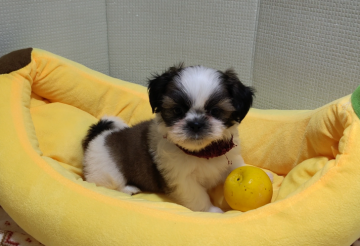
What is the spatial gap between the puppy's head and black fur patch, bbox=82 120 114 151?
28.5 inches

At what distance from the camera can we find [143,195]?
239cm

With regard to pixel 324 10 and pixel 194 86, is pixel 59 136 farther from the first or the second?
pixel 324 10

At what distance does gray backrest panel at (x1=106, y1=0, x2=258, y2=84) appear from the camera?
293 centimetres

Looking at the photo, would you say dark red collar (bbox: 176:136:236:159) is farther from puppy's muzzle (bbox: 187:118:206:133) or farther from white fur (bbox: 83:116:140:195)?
white fur (bbox: 83:116:140:195)

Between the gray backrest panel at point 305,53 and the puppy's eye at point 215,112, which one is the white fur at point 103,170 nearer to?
the puppy's eye at point 215,112

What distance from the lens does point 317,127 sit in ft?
7.03

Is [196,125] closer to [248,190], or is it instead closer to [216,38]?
[248,190]

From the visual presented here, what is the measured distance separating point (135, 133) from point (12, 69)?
1.04m

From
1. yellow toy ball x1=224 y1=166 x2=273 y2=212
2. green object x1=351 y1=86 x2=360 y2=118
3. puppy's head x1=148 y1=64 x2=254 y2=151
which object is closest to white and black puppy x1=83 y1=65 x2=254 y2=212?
puppy's head x1=148 y1=64 x2=254 y2=151

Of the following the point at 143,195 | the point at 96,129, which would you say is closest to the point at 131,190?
the point at 143,195

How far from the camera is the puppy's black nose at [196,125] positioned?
5.88 feet

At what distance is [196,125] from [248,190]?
1.59ft

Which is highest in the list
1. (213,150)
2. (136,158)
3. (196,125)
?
(196,125)

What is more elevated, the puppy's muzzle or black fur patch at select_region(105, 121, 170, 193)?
the puppy's muzzle
